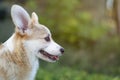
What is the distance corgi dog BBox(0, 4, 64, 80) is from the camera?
30.7ft

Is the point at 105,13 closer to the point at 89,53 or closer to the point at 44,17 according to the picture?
the point at 44,17

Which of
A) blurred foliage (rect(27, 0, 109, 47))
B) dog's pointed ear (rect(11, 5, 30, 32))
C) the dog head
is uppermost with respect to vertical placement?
dog's pointed ear (rect(11, 5, 30, 32))

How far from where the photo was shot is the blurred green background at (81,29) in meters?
19.4

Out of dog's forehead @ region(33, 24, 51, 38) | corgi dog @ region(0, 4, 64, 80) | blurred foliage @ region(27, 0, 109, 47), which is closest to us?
corgi dog @ region(0, 4, 64, 80)

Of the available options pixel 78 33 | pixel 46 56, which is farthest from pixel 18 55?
pixel 78 33

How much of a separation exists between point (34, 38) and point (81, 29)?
14608mm

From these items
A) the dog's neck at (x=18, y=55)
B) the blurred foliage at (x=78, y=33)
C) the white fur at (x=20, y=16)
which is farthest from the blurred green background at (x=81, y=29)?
the dog's neck at (x=18, y=55)

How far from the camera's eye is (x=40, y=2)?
958 inches

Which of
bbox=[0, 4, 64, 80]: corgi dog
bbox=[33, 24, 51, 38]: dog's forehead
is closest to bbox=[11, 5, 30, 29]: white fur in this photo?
bbox=[0, 4, 64, 80]: corgi dog

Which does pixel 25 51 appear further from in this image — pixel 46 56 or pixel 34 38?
pixel 46 56

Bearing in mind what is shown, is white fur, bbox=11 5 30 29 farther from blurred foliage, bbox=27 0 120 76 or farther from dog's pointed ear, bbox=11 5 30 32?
blurred foliage, bbox=27 0 120 76

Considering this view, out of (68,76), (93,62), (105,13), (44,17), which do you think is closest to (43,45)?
(68,76)

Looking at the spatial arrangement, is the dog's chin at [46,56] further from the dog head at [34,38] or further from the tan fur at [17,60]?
the tan fur at [17,60]

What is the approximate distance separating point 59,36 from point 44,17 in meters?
0.97
